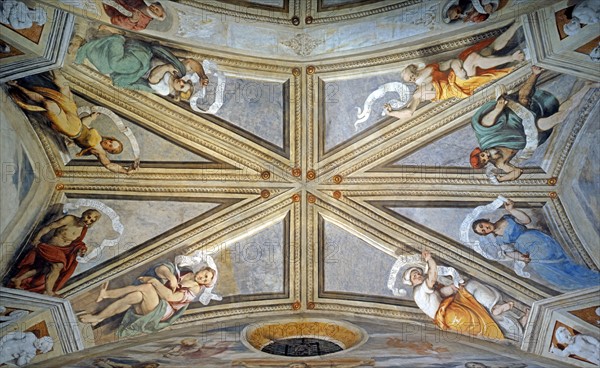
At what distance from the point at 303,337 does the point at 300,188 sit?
7.43 feet

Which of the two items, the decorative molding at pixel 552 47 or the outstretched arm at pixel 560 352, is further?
the outstretched arm at pixel 560 352

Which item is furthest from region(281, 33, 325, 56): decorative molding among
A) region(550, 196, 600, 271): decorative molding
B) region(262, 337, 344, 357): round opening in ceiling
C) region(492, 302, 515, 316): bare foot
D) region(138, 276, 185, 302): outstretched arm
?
region(492, 302, 515, 316): bare foot

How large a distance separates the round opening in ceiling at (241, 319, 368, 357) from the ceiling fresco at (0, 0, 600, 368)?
0.03 metres

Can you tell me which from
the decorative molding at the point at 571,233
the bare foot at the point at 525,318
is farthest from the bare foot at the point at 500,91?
the bare foot at the point at 525,318

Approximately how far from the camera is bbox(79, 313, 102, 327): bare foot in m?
13.1

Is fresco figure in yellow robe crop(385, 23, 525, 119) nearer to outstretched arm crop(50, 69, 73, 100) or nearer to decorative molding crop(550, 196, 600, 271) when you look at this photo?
decorative molding crop(550, 196, 600, 271)

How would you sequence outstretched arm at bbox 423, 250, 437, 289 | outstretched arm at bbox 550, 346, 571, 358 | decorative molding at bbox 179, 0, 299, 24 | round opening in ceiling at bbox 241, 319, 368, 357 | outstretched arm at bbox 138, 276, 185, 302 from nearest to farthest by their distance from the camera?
1. decorative molding at bbox 179, 0, 299, 24
2. outstretched arm at bbox 550, 346, 571, 358
3. outstretched arm at bbox 138, 276, 185, 302
4. outstretched arm at bbox 423, 250, 437, 289
5. round opening in ceiling at bbox 241, 319, 368, 357

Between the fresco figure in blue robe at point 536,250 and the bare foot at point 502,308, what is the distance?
1.98 ft

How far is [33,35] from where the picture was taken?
38.6ft

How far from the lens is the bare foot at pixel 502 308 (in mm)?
13133

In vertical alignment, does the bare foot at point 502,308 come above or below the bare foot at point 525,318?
above

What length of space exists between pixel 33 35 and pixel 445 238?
642cm

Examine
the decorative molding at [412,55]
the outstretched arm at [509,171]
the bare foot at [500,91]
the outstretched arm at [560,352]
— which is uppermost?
the decorative molding at [412,55]

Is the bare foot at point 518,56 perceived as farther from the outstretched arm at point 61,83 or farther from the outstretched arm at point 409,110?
the outstretched arm at point 61,83
